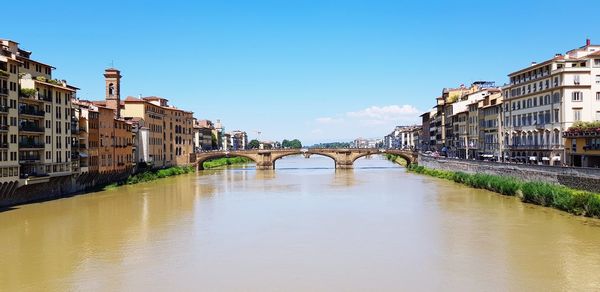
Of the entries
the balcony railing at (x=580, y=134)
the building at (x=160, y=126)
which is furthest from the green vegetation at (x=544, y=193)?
the building at (x=160, y=126)

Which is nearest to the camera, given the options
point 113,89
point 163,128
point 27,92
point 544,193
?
point 544,193

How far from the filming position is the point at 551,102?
45188 millimetres

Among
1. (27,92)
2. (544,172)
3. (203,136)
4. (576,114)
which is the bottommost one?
(544,172)

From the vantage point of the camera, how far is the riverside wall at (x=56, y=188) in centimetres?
3778

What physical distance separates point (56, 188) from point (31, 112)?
24.9ft

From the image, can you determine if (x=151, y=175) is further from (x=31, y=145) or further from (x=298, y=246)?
(x=298, y=246)

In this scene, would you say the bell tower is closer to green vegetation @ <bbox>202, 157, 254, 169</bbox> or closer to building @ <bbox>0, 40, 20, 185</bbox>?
building @ <bbox>0, 40, 20, 185</bbox>

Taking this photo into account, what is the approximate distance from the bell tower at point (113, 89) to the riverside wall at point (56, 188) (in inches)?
390

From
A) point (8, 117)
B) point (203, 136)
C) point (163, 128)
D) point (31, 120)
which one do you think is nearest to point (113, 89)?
point (163, 128)

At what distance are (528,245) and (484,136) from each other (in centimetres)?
4070

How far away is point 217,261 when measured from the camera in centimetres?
2278

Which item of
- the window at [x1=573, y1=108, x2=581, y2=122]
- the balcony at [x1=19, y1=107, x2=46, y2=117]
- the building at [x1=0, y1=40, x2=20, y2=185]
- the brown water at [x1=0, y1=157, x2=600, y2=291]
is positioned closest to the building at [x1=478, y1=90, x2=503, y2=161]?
the window at [x1=573, y1=108, x2=581, y2=122]

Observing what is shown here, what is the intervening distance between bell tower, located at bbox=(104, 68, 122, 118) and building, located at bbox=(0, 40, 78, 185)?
55.7ft

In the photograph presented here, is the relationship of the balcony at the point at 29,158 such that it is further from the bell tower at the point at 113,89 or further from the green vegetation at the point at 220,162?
the green vegetation at the point at 220,162
